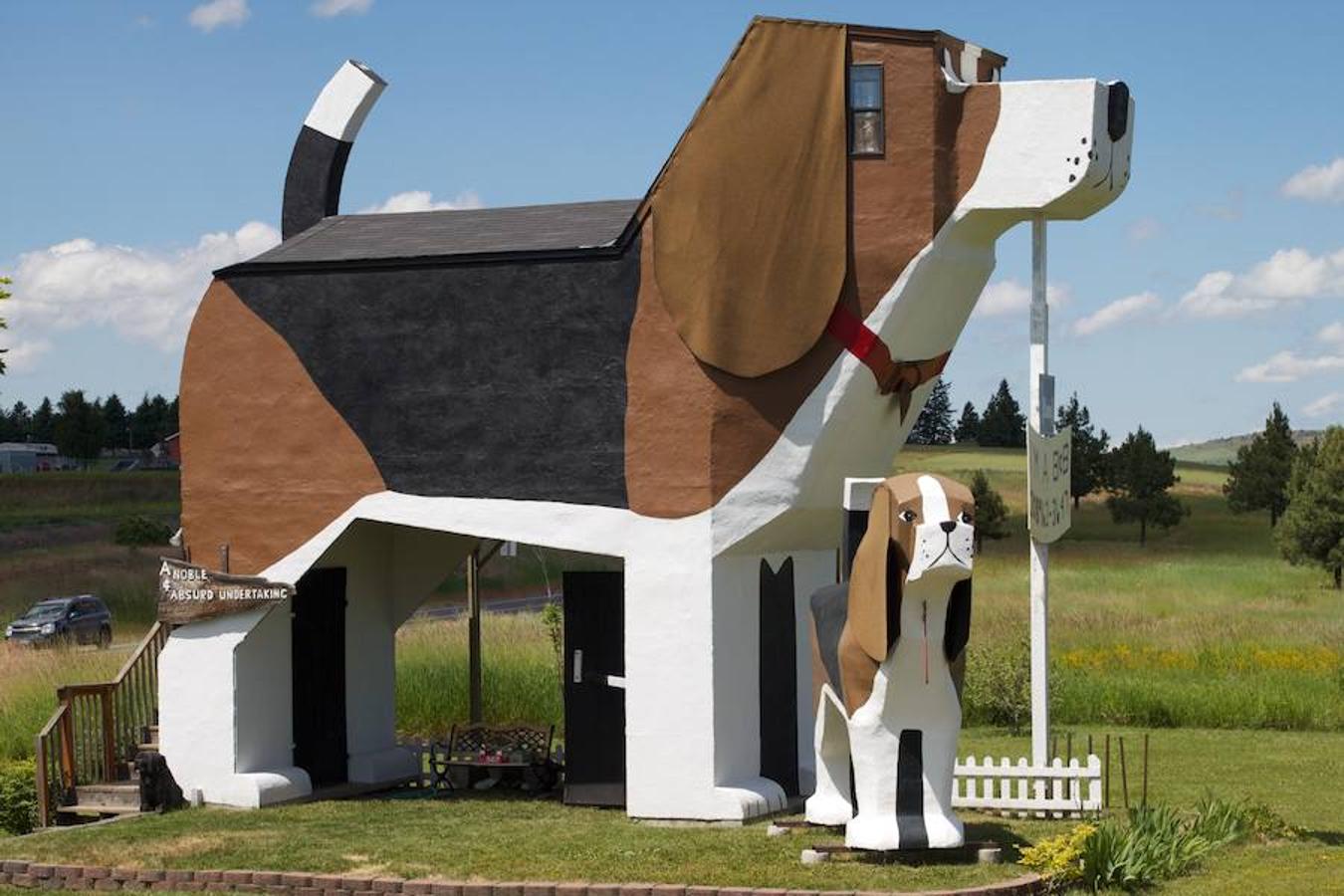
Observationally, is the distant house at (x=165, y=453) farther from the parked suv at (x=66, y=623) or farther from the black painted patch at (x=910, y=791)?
the black painted patch at (x=910, y=791)

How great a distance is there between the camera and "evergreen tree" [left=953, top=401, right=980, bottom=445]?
341 ft

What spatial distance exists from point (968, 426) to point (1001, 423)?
3.69 metres

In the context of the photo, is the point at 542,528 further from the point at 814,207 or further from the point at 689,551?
the point at 814,207

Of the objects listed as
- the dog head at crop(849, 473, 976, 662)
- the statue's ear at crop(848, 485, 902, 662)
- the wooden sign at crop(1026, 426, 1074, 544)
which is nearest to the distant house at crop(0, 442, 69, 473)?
the wooden sign at crop(1026, 426, 1074, 544)

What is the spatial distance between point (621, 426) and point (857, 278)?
2274mm

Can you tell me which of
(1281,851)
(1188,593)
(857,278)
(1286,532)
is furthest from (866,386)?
(1286,532)

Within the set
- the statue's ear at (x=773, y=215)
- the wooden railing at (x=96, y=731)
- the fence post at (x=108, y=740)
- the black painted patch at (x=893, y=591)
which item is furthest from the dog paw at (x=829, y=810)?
the fence post at (x=108, y=740)

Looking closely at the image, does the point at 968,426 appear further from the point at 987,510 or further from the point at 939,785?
the point at 939,785

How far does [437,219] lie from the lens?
61.8ft

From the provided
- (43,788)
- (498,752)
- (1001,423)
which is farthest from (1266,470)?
(43,788)

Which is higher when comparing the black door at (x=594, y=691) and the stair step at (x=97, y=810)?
the black door at (x=594, y=691)

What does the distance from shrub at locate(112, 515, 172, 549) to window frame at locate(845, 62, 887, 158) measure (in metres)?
42.5

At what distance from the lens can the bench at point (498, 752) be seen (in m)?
18.5

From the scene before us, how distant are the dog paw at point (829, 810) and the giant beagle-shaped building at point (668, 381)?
5.47 ft
